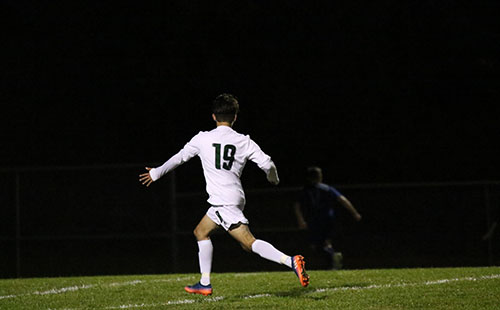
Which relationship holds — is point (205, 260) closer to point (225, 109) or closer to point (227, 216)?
point (227, 216)

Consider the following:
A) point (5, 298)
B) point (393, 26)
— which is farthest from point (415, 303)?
point (393, 26)

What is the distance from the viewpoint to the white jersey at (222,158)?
8.56 meters

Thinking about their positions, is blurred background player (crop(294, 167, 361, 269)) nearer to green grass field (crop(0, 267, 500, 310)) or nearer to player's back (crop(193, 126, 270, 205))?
green grass field (crop(0, 267, 500, 310))

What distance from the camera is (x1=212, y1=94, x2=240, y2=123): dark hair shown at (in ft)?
28.4

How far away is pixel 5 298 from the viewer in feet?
32.1

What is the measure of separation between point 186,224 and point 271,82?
25.9ft

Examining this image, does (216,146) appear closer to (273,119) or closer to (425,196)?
(425,196)

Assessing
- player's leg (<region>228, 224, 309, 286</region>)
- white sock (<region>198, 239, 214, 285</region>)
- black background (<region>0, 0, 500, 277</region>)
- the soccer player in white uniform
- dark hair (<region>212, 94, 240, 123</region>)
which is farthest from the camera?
black background (<region>0, 0, 500, 277</region>)

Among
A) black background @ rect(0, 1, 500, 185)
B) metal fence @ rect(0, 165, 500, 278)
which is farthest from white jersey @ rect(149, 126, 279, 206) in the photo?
black background @ rect(0, 1, 500, 185)

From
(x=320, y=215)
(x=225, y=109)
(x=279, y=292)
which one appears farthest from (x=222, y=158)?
(x=320, y=215)

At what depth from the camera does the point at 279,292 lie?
9531mm

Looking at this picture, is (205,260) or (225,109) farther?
(205,260)

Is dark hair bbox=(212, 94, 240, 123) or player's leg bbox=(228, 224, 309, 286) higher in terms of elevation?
dark hair bbox=(212, 94, 240, 123)

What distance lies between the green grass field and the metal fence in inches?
281
